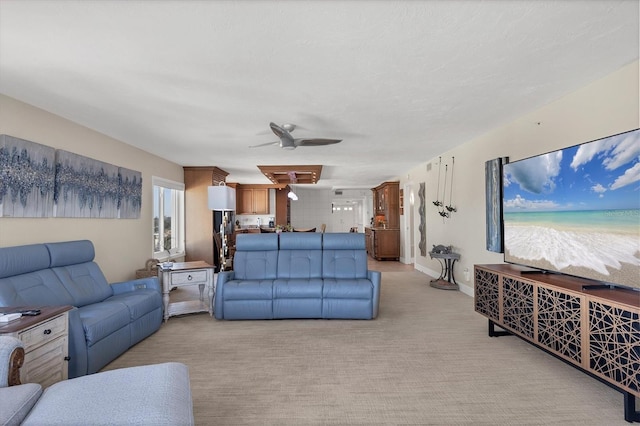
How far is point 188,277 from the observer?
3932mm

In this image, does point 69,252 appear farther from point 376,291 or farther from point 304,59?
point 376,291

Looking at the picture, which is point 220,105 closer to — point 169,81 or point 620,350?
point 169,81

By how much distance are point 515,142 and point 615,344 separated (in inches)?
99.0

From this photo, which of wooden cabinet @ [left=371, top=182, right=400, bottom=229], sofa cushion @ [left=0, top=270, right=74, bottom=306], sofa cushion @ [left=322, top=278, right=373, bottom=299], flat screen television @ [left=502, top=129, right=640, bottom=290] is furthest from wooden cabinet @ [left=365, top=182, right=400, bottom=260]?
sofa cushion @ [left=0, top=270, right=74, bottom=306]

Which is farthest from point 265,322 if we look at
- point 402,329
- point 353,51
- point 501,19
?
point 501,19

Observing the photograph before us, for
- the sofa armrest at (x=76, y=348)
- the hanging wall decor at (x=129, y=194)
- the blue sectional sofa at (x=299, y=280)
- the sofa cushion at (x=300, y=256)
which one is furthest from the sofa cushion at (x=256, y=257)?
the sofa armrest at (x=76, y=348)

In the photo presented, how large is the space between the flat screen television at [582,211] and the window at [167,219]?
5.47 meters

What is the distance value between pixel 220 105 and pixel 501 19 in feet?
8.08

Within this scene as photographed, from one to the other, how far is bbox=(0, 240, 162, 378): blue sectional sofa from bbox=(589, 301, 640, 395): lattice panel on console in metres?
3.68

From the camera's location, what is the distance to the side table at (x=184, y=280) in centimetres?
385

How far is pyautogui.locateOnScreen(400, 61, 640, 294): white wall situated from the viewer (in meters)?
2.47

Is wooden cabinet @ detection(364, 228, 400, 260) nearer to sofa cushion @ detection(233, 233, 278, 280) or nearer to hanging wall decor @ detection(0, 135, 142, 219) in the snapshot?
sofa cushion @ detection(233, 233, 278, 280)

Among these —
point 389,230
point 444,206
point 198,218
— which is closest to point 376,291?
point 444,206

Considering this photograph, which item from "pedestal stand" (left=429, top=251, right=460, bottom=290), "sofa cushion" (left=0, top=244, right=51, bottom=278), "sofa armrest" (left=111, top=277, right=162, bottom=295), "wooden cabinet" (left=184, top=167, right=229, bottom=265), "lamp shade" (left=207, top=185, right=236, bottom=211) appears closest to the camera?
"sofa cushion" (left=0, top=244, right=51, bottom=278)
